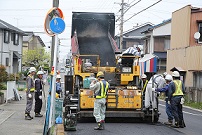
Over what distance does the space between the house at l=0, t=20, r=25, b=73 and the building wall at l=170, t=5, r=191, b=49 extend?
1892 cm

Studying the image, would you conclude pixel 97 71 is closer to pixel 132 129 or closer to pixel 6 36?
pixel 132 129

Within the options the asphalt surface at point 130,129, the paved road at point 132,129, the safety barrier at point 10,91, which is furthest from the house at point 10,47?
the paved road at point 132,129

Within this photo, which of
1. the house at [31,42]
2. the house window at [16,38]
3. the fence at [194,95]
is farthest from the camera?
the house at [31,42]

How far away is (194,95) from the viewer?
25.6m

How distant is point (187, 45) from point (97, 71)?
18234 mm

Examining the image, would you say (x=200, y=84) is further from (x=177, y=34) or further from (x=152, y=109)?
(x=152, y=109)

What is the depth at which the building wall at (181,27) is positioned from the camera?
31.2m

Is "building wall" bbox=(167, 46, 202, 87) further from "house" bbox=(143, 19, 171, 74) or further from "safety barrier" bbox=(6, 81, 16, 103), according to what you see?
"safety barrier" bbox=(6, 81, 16, 103)

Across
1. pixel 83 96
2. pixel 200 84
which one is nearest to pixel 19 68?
pixel 200 84

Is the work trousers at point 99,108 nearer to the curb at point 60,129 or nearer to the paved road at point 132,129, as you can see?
the paved road at point 132,129

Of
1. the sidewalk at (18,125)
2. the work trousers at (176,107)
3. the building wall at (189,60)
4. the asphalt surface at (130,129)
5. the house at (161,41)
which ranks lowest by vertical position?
the asphalt surface at (130,129)

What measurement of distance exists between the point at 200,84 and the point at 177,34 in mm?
7864

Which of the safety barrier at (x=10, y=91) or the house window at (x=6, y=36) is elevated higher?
the house window at (x=6, y=36)

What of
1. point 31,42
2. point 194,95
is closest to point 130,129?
point 194,95
